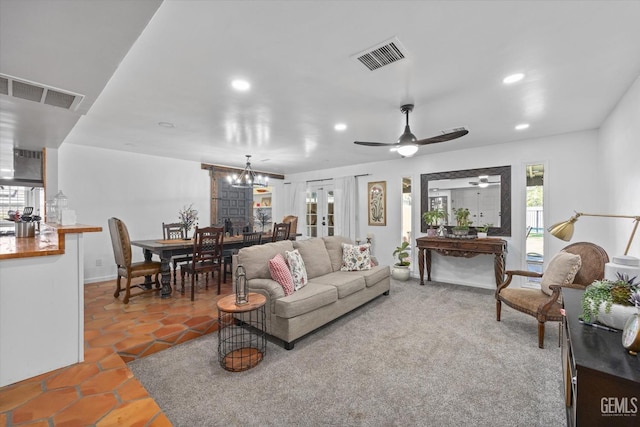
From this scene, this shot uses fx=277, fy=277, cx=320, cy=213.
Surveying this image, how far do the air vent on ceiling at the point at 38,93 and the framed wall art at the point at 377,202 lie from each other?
5063 mm

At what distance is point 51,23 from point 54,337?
2045mm

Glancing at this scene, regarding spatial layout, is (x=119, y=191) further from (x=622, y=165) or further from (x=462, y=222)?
(x=622, y=165)

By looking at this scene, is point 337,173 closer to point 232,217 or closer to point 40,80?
point 232,217

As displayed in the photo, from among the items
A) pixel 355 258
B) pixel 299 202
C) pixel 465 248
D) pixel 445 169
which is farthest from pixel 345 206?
pixel 465 248

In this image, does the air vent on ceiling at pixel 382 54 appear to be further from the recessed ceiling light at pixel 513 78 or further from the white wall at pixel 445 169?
the white wall at pixel 445 169

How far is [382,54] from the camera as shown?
2.00m

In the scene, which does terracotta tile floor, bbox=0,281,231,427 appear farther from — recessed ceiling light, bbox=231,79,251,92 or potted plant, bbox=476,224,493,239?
potted plant, bbox=476,224,493,239

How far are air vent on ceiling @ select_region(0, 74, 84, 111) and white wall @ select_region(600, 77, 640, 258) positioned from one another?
4.83m

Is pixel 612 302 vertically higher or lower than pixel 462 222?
lower

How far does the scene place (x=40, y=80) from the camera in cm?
209

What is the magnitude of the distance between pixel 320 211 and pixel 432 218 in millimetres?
2996

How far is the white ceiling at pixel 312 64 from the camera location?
1.55 meters

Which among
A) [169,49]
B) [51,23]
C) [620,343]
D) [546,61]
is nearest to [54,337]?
[51,23]

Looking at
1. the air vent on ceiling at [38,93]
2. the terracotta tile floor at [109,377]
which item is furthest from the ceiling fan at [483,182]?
the air vent on ceiling at [38,93]
